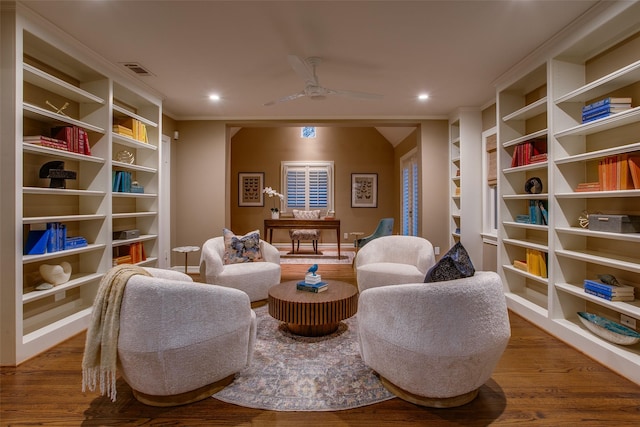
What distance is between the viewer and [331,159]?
8164 millimetres

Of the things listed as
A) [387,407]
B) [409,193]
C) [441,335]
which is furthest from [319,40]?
[409,193]

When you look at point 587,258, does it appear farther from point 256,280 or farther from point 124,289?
point 124,289

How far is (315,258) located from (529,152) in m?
4.33

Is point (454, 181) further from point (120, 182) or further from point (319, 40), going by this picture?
point (120, 182)

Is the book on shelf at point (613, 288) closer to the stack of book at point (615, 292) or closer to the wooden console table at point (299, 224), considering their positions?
the stack of book at point (615, 292)

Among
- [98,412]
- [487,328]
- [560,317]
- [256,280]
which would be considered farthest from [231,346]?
[560,317]

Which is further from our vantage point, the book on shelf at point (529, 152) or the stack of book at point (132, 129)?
the stack of book at point (132, 129)

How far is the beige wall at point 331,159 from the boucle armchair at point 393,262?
427cm

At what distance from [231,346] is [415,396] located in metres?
1.07

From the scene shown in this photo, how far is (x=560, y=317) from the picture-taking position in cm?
278

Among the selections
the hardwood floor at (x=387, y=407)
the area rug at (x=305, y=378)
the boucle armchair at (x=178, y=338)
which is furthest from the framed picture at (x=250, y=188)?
the boucle armchair at (x=178, y=338)

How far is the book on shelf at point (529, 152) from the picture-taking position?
3236 millimetres

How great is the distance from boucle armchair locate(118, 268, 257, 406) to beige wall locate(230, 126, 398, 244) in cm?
632

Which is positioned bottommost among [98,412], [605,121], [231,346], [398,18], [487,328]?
[98,412]
